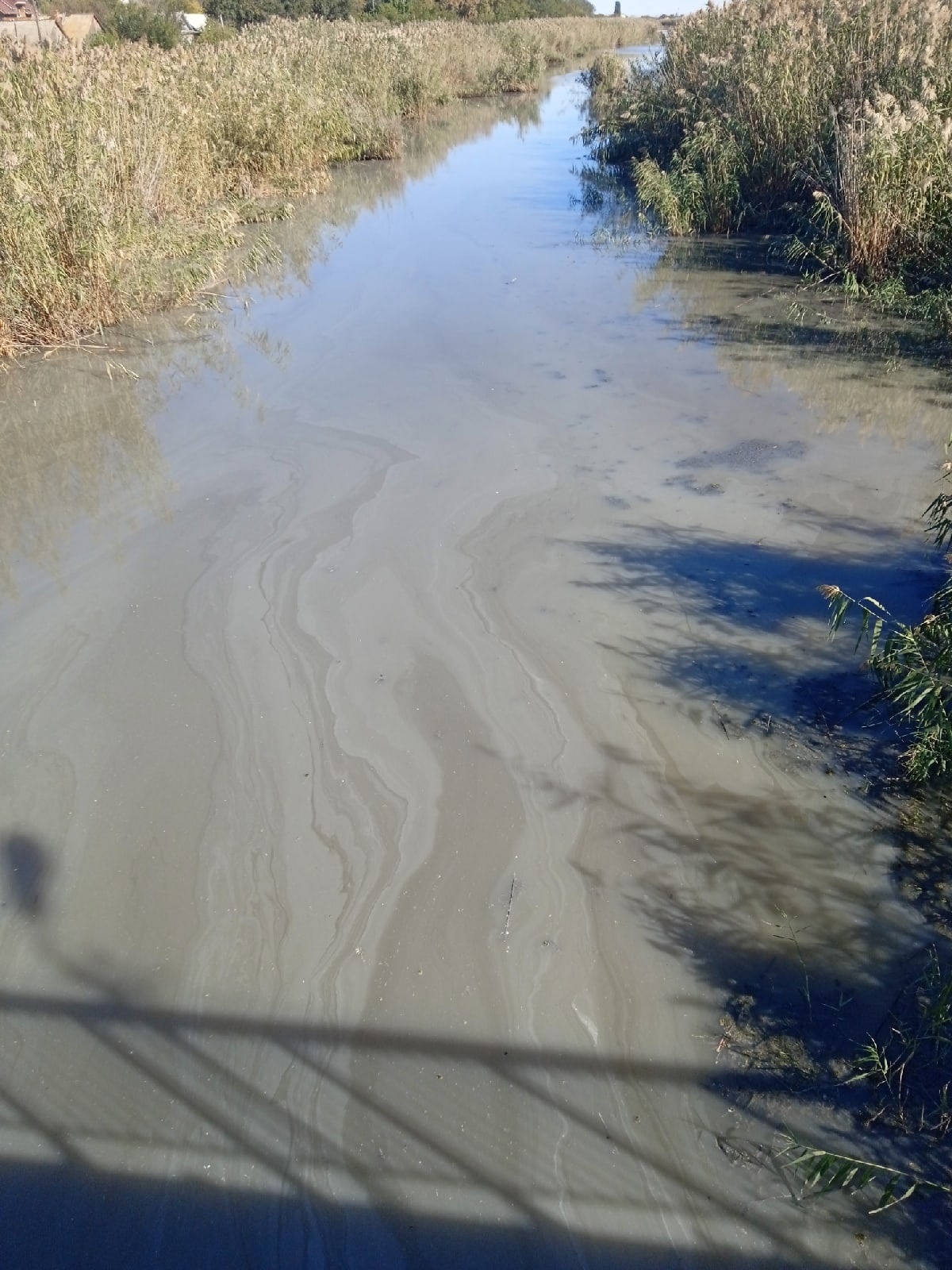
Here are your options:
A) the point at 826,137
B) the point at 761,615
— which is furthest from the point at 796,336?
the point at 761,615

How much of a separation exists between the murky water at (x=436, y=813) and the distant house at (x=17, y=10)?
15.6 metres

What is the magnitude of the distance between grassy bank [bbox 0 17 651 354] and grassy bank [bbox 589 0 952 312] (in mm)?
3417

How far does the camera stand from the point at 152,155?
5934 millimetres

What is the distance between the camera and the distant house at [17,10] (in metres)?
15.9

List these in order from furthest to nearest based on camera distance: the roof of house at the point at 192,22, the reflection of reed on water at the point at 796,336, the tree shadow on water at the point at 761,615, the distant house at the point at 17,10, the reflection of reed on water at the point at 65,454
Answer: the roof of house at the point at 192,22
the distant house at the point at 17,10
the reflection of reed on water at the point at 796,336
the reflection of reed on water at the point at 65,454
the tree shadow on water at the point at 761,615

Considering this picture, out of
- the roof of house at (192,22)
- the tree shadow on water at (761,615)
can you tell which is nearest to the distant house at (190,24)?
the roof of house at (192,22)

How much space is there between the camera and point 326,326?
18.5 ft

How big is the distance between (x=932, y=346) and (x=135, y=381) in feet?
13.6

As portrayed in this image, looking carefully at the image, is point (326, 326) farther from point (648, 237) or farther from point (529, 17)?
point (529, 17)

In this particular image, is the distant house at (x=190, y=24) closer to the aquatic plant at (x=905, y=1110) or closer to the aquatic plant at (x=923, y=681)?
the aquatic plant at (x=923, y=681)

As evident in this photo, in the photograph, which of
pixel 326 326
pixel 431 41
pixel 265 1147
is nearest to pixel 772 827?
pixel 265 1147

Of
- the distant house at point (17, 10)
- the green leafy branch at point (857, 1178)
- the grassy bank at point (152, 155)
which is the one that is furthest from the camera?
the distant house at point (17, 10)

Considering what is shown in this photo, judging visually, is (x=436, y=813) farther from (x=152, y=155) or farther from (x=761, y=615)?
(x=152, y=155)

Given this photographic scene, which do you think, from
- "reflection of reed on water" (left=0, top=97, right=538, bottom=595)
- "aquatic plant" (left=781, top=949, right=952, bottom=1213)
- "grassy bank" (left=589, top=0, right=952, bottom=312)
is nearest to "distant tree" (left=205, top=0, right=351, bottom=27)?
"grassy bank" (left=589, top=0, right=952, bottom=312)
